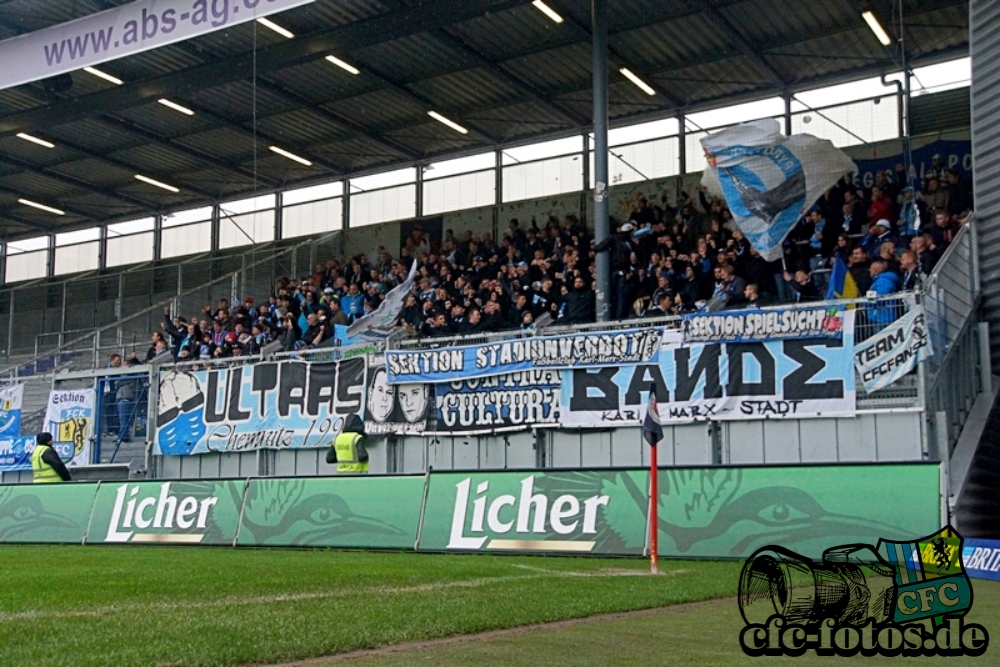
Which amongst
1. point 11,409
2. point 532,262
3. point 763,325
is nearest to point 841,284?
point 763,325

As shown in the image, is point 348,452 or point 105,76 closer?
point 348,452

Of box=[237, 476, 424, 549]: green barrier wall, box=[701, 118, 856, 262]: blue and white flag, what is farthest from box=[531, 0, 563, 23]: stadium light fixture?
box=[237, 476, 424, 549]: green barrier wall

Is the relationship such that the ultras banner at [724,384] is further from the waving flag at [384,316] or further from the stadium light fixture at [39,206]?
the stadium light fixture at [39,206]

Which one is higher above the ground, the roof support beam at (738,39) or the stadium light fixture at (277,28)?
the roof support beam at (738,39)

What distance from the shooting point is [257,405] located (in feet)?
81.2

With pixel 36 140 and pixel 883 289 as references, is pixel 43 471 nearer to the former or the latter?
pixel 36 140

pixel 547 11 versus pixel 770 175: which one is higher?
pixel 547 11

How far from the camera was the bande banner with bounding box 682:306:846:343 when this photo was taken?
60.1ft

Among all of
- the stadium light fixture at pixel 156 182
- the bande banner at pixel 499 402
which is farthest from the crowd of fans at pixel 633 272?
the stadium light fixture at pixel 156 182

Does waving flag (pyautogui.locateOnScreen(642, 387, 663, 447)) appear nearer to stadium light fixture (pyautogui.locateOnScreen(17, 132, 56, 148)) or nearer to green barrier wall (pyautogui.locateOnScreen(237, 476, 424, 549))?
green barrier wall (pyautogui.locateOnScreen(237, 476, 424, 549))

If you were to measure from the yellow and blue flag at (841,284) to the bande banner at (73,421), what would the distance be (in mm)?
17418

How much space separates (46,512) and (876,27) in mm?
20643

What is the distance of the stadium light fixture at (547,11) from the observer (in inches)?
988

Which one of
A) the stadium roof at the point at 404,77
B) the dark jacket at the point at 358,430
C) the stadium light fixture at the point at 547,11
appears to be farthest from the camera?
the stadium roof at the point at 404,77
